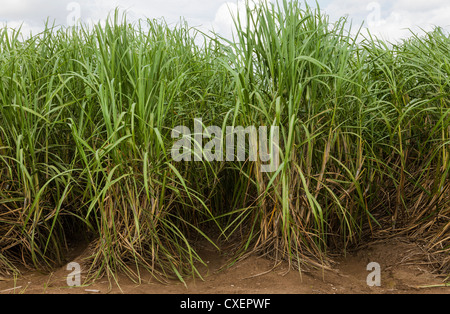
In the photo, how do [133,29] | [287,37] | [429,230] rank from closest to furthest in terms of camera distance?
[287,37]
[429,230]
[133,29]

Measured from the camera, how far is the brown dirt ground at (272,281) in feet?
7.48

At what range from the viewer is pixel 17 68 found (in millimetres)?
2875

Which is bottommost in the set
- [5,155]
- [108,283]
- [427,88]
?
[108,283]

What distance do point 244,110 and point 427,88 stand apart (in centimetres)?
133

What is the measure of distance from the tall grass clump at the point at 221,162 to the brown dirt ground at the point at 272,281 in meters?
0.07

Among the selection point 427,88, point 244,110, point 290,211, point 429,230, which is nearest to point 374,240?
point 429,230

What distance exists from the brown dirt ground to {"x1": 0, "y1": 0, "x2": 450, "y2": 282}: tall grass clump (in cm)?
7

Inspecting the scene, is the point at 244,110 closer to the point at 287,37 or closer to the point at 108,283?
the point at 287,37

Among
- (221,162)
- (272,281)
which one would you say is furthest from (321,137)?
(272,281)

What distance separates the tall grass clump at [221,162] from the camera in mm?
2367

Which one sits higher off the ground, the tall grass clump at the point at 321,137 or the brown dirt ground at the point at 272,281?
the tall grass clump at the point at 321,137

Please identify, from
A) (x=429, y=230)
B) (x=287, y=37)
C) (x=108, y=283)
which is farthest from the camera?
(x=429, y=230)

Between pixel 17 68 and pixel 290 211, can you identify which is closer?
pixel 290 211

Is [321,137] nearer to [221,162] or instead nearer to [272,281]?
[221,162]
